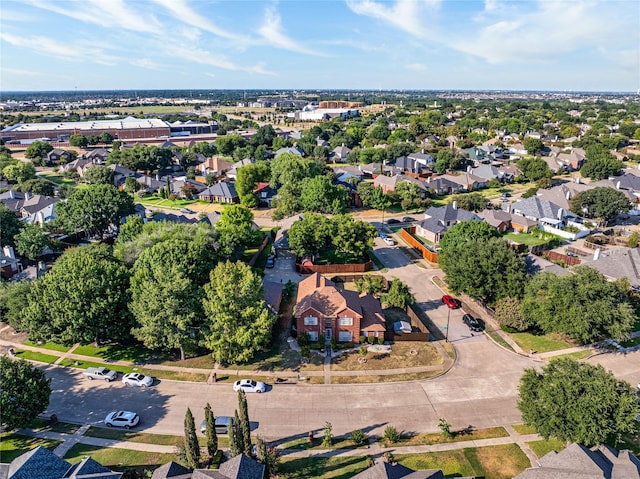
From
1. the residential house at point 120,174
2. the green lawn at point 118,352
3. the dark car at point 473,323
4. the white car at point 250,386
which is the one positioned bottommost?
the green lawn at point 118,352

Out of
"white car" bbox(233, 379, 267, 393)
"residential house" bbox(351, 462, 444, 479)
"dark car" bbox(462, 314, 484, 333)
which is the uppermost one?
"residential house" bbox(351, 462, 444, 479)

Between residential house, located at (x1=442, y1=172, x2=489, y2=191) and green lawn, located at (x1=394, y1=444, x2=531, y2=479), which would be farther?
residential house, located at (x1=442, y1=172, x2=489, y2=191)

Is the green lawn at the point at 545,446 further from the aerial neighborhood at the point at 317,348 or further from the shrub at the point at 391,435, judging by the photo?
the shrub at the point at 391,435

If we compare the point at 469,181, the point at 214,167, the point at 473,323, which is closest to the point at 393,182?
the point at 469,181

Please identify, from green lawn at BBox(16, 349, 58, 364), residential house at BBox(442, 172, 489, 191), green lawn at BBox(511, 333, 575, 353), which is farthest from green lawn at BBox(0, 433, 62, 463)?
residential house at BBox(442, 172, 489, 191)

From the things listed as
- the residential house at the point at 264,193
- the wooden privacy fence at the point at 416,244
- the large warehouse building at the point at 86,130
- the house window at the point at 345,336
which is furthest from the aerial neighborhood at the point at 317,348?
the large warehouse building at the point at 86,130

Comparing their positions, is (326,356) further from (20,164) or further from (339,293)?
(20,164)

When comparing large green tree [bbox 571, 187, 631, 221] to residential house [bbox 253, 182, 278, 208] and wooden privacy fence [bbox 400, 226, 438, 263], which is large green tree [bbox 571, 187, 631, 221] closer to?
wooden privacy fence [bbox 400, 226, 438, 263]
